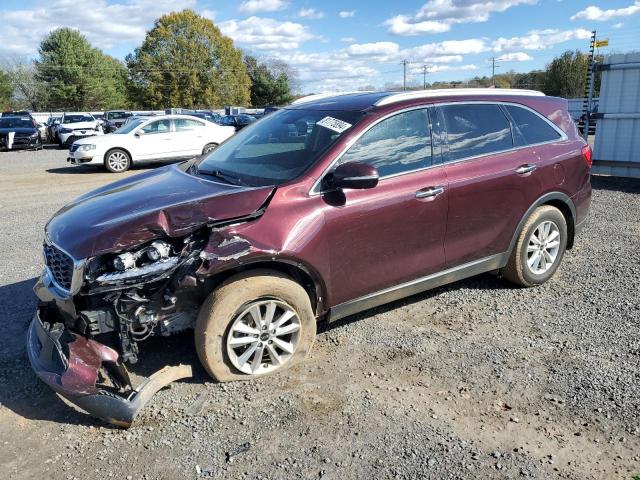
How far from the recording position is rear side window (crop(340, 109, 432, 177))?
3811 mm

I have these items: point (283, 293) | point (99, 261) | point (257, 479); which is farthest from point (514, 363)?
point (99, 261)

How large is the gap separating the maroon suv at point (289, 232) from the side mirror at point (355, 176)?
1 centimetres

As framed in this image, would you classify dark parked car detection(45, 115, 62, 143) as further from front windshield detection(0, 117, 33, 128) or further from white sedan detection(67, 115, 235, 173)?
white sedan detection(67, 115, 235, 173)

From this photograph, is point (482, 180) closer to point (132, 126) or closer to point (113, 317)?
point (113, 317)

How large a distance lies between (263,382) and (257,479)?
908 mm

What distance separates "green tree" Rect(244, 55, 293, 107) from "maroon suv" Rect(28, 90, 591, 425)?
246 ft

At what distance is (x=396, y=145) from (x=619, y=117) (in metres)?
8.97

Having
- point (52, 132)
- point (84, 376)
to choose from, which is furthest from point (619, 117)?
point (52, 132)

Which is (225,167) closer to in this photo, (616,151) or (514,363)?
(514,363)

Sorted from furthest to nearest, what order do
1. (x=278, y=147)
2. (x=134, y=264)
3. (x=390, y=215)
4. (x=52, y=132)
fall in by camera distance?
(x=52, y=132) < (x=278, y=147) < (x=390, y=215) < (x=134, y=264)

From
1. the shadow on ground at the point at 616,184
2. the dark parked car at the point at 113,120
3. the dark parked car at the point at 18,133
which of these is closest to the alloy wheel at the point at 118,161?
the dark parked car at the point at 18,133

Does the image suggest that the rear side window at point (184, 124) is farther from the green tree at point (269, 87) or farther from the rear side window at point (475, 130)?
the green tree at point (269, 87)

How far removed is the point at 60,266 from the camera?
3.27 metres

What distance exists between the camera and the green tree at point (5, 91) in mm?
62594
